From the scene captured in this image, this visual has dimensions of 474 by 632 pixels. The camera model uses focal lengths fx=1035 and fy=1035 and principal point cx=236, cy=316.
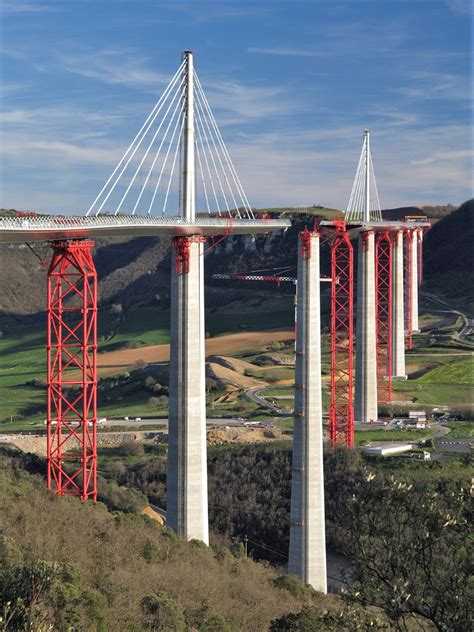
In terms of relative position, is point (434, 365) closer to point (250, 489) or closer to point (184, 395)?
point (250, 489)

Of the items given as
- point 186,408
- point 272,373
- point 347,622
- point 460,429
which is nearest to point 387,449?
point 460,429

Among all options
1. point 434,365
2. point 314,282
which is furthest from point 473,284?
point 314,282

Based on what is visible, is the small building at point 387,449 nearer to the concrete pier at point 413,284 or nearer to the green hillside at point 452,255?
the concrete pier at point 413,284

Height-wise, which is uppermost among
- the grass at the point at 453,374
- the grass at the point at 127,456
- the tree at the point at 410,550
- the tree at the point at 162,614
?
the tree at the point at 410,550

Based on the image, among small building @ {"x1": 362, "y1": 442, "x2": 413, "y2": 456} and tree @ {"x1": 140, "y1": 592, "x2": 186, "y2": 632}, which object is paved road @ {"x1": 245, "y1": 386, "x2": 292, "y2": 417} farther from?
tree @ {"x1": 140, "y1": 592, "x2": 186, "y2": 632}

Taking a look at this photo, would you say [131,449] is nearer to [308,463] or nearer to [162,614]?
[308,463]

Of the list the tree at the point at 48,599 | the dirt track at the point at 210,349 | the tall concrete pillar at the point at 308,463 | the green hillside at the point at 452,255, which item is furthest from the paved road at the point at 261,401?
the tree at the point at 48,599
